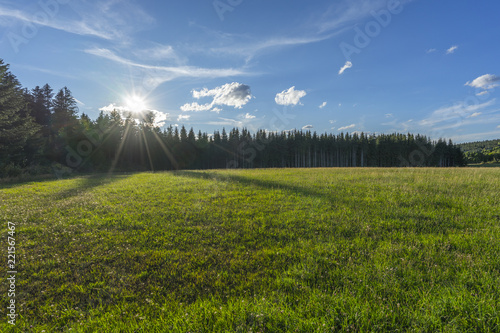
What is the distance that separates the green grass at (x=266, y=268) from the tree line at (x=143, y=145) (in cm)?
3579

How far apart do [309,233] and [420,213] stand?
194 inches

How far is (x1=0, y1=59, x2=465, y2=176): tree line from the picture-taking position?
→ 116 feet

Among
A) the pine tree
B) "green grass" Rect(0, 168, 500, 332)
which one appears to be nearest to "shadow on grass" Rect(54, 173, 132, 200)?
"green grass" Rect(0, 168, 500, 332)

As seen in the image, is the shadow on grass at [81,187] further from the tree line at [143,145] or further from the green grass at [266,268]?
the tree line at [143,145]

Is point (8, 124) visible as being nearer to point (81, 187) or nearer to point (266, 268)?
point (81, 187)

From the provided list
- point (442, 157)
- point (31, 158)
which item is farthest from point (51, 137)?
point (442, 157)

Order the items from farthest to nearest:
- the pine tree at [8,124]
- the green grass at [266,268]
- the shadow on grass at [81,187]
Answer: the pine tree at [8,124] → the shadow on grass at [81,187] → the green grass at [266,268]

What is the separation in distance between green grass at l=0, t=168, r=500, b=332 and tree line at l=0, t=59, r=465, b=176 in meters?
35.8

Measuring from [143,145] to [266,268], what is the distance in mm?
79665

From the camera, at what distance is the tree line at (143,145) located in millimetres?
35406

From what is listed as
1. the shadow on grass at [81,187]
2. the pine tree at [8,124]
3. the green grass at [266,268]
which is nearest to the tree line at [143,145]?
the pine tree at [8,124]

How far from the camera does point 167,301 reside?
13.7 feet

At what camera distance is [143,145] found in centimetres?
7431

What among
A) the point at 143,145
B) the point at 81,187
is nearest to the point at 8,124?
the point at 81,187
